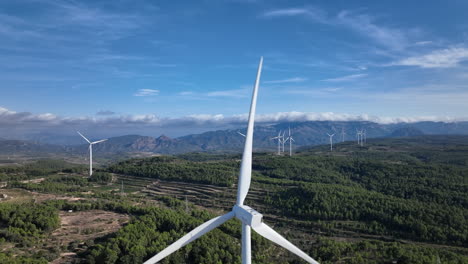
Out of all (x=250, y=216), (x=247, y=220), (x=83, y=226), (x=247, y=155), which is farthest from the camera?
(x=83, y=226)

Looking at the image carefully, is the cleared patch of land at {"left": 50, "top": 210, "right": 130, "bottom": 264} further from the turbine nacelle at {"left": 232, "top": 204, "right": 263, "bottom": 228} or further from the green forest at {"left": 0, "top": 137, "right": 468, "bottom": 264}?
the turbine nacelle at {"left": 232, "top": 204, "right": 263, "bottom": 228}

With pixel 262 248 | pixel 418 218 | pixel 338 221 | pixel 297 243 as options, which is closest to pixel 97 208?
pixel 262 248

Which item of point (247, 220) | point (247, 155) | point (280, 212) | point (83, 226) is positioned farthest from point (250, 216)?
point (280, 212)

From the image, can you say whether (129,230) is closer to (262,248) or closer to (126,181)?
(262,248)

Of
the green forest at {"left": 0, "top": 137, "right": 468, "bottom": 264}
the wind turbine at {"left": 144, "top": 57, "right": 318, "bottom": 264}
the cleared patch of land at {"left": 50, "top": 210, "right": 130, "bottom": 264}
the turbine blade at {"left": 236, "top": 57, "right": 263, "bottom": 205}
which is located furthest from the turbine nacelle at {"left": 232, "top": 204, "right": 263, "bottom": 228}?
the cleared patch of land at {"left": 50, "top": 210, "right": 130, "bottom": 264}

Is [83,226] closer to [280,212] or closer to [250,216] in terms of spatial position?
[250,216]

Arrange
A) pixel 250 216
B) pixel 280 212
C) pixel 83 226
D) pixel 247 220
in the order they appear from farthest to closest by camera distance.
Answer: pixel 280 212 → pixel 83 226 → pixel 247 220 → pixel 250 216

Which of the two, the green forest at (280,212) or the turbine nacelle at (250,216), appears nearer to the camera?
the turbine nacelle at (250,216)

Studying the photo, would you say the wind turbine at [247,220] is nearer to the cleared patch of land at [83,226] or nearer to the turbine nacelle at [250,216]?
the turbine nacelle at [250,216]

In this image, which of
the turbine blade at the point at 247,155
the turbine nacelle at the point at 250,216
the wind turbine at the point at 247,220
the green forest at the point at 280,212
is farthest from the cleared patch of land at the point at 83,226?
the turbine nacelle at the point at 250,216

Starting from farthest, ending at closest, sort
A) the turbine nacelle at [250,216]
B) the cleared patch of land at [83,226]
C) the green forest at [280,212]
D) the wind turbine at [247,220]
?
the cleared patch of land at [83,226]
the green forest at [280,212]
the wind turbine at [247,220]
the turbine nacelle at [250,216]

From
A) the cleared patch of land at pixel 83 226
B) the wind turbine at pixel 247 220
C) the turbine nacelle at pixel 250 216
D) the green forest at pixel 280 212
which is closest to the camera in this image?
the turbine nacelle at pixel 250 216
